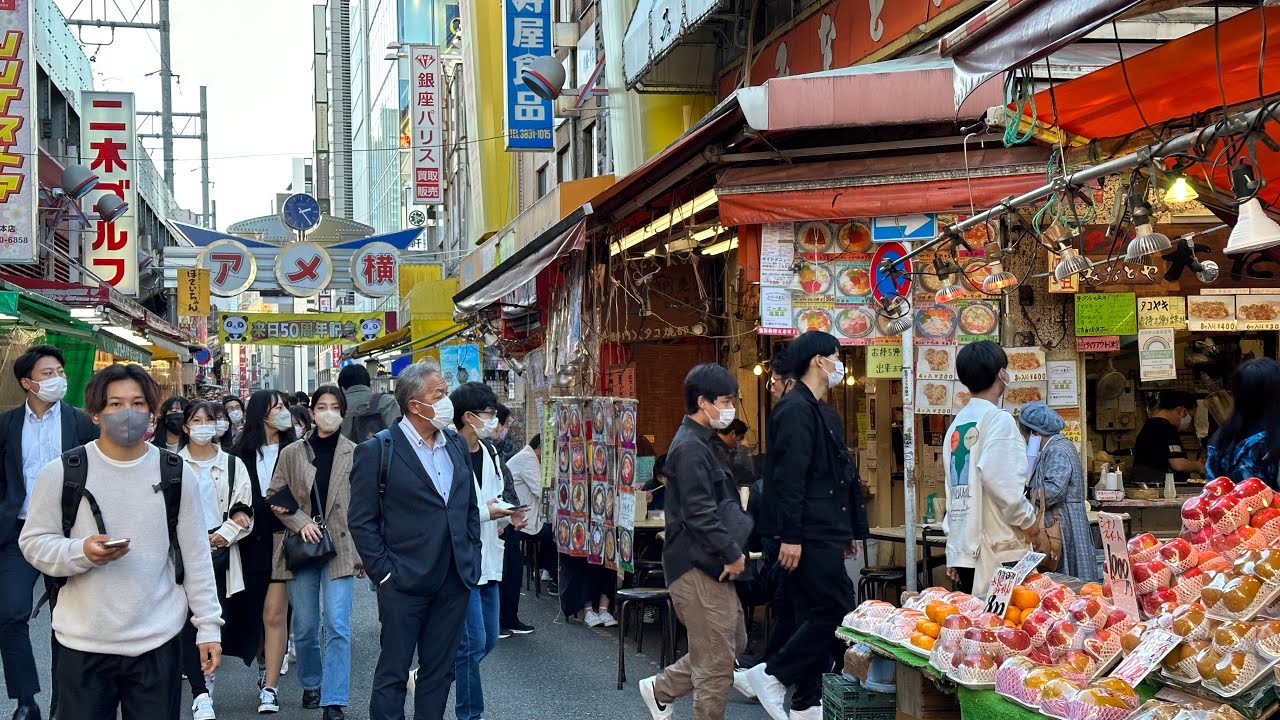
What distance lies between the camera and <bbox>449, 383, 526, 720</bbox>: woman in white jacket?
7750 mm

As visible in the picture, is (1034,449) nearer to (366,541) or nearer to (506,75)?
(366,541)

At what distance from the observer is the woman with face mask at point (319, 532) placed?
8398 mm

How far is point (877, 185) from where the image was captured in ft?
30.3

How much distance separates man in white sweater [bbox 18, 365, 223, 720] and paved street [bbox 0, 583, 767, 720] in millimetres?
3442

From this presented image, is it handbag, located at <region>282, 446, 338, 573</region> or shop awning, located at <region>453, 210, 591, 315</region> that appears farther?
shop awning, located at <region>453, 210, 591, 315</region>

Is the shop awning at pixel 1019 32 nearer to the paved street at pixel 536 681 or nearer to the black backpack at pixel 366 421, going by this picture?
the paved street at pixel 536 681

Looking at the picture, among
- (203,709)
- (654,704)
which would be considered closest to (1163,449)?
(654,704)

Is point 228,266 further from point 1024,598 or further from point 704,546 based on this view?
point 1024,598

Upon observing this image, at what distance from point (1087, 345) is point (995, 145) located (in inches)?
80.9

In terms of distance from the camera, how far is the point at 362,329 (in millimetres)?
42031

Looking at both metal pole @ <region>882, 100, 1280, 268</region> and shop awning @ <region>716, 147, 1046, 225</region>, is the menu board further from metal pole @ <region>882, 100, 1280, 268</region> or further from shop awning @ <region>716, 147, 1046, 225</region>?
metal pole @ <region>882, 100, 1280, 268</region>

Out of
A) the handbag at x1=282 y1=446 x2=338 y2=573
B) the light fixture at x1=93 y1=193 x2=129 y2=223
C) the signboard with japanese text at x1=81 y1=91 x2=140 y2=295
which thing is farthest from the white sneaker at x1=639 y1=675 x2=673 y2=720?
the signboard with japanese text at x1=81 y1=91 x2=140 y2=295

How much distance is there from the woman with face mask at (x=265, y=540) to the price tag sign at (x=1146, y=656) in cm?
564

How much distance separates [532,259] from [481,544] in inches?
190
